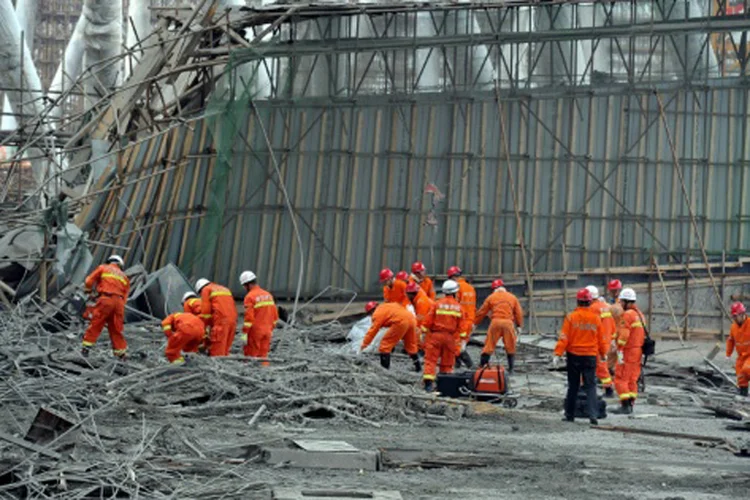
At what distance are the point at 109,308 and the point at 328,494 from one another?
9.53 m

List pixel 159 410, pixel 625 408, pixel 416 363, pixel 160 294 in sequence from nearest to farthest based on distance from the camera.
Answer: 1. pixel 159 410
2. pixel 625 408
3. pixel 416 363
4. pixel 160 294

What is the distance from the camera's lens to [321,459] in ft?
44.2

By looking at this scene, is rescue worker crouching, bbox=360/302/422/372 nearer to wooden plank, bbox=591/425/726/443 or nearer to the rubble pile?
the rubble pile

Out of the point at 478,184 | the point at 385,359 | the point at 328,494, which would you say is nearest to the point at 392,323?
the point at 385,359

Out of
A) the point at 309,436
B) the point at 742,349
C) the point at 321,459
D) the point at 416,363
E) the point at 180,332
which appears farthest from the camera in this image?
the point at 416,363

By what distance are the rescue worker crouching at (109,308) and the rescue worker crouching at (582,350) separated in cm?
613

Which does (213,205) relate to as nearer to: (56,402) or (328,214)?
(328,214)

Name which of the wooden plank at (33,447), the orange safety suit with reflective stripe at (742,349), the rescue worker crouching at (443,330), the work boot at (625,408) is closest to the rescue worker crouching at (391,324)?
the rescue worker crouching at (443,330)

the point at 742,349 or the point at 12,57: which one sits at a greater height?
the point at 12,57

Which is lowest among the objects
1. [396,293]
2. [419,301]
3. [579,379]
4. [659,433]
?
[659,433]

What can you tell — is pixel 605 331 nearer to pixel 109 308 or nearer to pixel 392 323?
pixel 392 323

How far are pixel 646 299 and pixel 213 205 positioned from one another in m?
9.45

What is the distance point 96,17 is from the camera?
41844 mm

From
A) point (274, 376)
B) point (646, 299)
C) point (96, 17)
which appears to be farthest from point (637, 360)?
point (96, 17)
